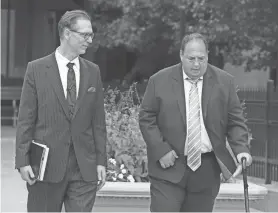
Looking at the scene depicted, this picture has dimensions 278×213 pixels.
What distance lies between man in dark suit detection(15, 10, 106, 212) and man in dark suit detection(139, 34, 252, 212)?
0.46 meters

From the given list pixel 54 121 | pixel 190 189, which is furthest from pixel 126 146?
pixel 54 121

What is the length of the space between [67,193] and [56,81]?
0.78 m

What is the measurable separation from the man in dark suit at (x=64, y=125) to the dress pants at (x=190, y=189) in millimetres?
496

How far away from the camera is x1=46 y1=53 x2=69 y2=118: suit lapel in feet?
18.9

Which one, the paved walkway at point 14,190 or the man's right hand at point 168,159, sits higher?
the man's right hand at point 168,159

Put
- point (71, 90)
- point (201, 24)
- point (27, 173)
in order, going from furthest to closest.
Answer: point (201, 24), point (71, 90), point (27, 173)

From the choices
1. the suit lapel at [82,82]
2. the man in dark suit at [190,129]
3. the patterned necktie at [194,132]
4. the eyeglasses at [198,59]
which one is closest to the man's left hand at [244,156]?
the man in dark suit at [190,129]

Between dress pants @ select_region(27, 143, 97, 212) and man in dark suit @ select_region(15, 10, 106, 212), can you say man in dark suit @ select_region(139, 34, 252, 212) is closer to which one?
man in dark suit @ select_region(15, 10, 106, 212)

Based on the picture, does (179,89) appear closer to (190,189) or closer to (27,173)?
(190,189)

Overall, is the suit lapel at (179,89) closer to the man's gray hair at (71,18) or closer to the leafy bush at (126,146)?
the man's gray hair at (71,18)

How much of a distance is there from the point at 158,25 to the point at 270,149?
40.6 feet

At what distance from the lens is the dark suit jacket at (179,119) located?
6020 millimetres

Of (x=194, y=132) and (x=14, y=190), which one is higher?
(x=194, y=132)

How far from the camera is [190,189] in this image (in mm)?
6125
